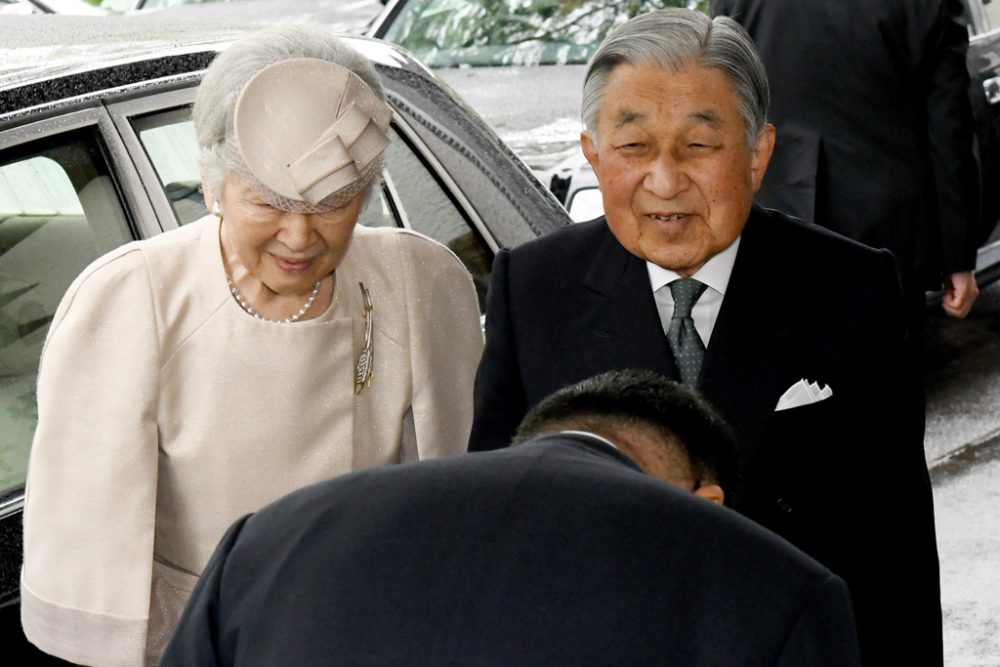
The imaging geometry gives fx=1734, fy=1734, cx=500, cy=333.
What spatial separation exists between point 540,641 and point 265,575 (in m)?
0.33

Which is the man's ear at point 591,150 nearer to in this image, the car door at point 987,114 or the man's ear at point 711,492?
the man's ear at point 711,492

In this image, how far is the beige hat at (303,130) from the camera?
8.29 feet

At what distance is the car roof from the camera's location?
3.08 meters

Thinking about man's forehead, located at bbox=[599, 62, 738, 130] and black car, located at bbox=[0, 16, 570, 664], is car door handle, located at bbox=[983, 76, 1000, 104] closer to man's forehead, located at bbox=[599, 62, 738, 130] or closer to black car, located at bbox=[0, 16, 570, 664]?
black car, located at bbox=[0, 16, 570, 664]

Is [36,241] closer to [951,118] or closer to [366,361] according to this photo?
[366,361]

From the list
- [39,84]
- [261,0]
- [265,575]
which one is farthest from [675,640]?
[261,0]

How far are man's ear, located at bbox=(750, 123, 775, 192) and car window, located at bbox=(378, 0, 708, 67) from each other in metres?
4.65

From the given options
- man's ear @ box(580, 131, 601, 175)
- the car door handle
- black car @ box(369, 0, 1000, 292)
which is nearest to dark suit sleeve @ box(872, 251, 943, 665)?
man's ear @ box(580, 131, 601, 175)

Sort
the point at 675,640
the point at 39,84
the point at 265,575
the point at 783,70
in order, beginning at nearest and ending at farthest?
the point at 675,640 < the point at 265,575 < the point at 39,84 < the point at 783,70

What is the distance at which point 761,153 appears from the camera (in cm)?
270

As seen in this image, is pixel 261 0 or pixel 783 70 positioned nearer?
pixel 783 70

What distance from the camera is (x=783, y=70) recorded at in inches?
179

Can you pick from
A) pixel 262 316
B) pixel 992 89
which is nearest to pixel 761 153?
pixel 262 316

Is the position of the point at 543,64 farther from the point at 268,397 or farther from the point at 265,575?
the point at 265,575
